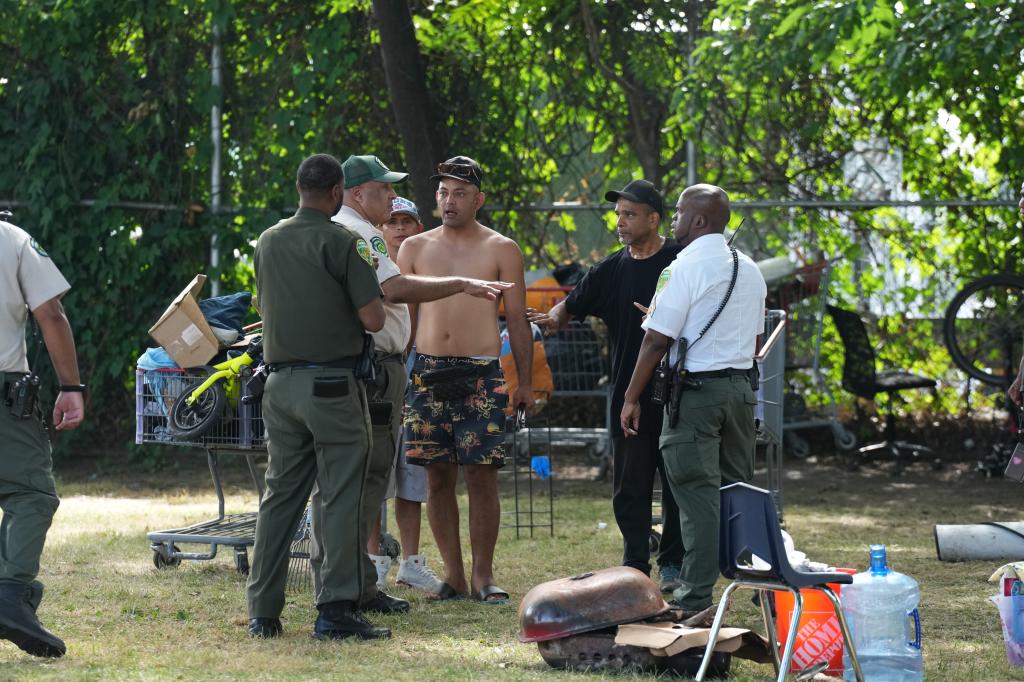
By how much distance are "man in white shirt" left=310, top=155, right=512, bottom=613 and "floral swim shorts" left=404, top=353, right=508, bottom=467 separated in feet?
0.60

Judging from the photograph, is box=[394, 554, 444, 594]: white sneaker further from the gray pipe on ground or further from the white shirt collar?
the gray pipe on ground

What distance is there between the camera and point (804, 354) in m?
11.9

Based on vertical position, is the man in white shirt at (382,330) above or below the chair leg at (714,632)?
above

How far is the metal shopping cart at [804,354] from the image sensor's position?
37.6ft

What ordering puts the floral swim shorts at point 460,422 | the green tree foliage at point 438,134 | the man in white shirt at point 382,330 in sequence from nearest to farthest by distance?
1. the man in white shirt at point 382,330
2. the floral swim shorts at point 460,422
3. the green tree foliage at point 438,134

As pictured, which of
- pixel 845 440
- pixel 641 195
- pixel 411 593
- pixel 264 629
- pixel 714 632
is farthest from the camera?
pixel 845 440

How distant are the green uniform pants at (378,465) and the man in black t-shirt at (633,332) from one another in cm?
92

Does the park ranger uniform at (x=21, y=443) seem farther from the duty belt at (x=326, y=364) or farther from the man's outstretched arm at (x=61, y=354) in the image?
the duty belt at (x=326, y=364)

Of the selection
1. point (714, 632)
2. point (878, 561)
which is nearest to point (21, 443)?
point (714, 632)

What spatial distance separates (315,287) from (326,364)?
0.31 m

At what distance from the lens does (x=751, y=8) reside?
1038 centimetres

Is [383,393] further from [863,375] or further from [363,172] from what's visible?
[863,375]

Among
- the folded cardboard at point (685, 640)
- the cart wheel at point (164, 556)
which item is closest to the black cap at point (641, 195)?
the folded cardboard at point (685, 640)

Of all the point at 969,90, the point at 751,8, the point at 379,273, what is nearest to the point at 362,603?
the point at 379,273
